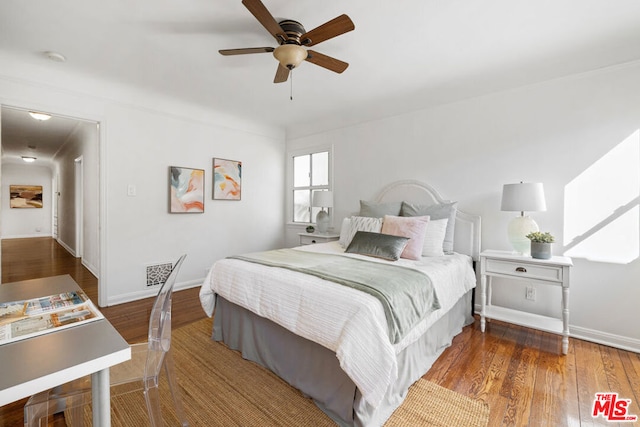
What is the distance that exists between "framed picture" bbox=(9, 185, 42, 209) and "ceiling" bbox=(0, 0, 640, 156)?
28.0 ft

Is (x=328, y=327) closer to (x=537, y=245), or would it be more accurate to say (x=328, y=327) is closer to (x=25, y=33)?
(x=537, y=245)

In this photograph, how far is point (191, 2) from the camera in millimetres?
1880

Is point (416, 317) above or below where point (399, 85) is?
below

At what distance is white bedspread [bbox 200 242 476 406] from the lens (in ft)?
4.54

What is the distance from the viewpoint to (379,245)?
263cm

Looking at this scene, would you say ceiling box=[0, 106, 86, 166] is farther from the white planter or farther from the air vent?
the white planter

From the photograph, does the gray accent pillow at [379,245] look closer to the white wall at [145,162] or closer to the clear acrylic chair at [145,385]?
the clear acrylic chair at [145,385]

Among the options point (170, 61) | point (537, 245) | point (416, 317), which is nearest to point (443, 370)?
point (416, 317)

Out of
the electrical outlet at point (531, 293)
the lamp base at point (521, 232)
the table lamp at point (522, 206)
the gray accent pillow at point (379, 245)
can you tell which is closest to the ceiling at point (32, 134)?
the gray accent pillow at point (379, 245)

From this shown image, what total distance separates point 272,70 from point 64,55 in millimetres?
1847

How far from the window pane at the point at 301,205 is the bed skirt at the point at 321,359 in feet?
8.76

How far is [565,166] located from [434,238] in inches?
52.7

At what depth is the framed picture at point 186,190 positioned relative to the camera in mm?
3697

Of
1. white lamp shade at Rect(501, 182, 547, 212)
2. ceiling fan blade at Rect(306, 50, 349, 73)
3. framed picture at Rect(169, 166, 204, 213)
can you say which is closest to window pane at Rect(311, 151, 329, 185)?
framed picture at Rect(169, 166, 204, 213)
